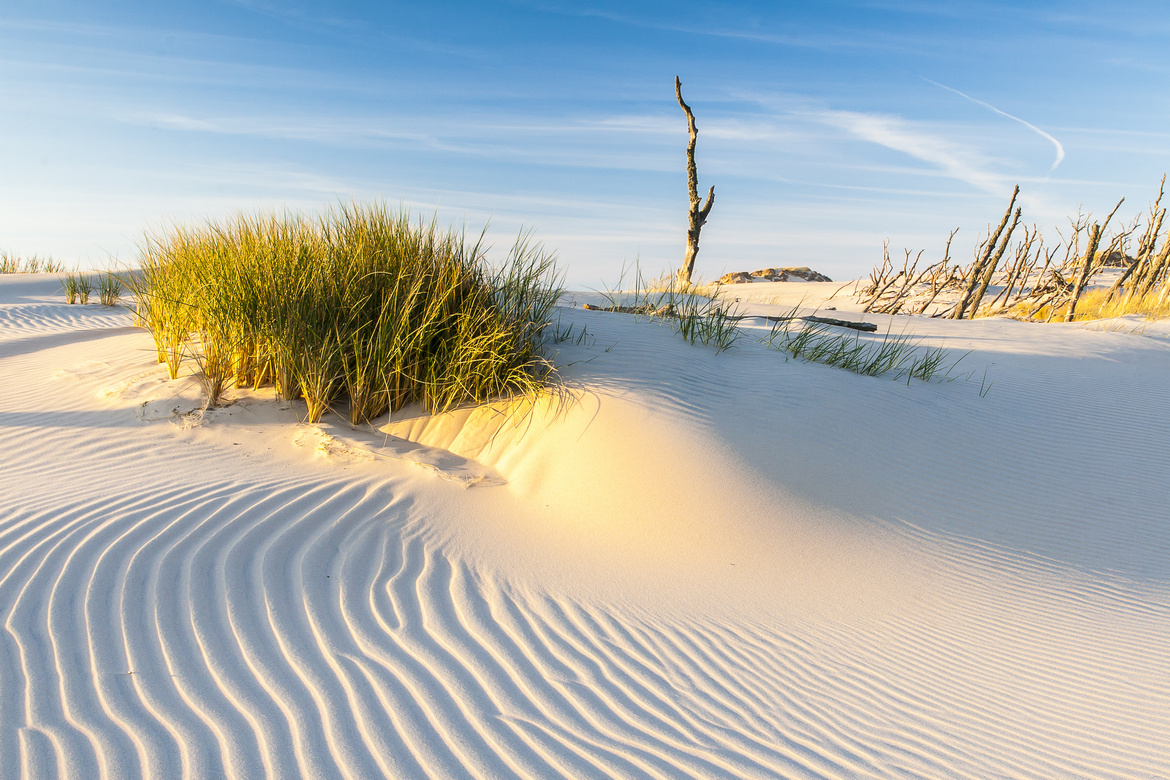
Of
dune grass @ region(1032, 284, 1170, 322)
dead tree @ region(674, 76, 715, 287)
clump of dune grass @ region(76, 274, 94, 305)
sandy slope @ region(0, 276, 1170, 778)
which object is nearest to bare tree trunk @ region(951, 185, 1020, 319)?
dune grass @ region(1032, 284, 1170, 322)

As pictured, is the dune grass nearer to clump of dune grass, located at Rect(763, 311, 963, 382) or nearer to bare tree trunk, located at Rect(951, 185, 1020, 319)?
bare tree trunk, located at Rect(951, 185, 1020, 319)

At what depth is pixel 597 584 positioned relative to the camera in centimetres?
332

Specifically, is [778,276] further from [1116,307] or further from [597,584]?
[597,584]

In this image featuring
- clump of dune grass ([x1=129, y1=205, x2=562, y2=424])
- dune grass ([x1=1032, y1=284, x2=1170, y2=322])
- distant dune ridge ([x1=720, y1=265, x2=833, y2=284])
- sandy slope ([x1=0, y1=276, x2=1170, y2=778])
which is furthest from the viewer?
distant dune ridge ([x1=720, y1=265, x2=833, y2=284])

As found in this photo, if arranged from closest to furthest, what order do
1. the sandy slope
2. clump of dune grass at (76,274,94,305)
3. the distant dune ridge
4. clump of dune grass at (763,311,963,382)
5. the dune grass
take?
the sandy slope → clump of dune grass at (763,311,963,382) → clump of dune grass at (76,274,94,305) → the dune grass → the distant dune ridge

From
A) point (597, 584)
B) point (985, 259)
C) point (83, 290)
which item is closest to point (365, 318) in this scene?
point (597, 584)

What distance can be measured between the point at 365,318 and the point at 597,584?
9.62 ft

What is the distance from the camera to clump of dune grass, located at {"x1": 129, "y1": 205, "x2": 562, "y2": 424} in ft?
16.2

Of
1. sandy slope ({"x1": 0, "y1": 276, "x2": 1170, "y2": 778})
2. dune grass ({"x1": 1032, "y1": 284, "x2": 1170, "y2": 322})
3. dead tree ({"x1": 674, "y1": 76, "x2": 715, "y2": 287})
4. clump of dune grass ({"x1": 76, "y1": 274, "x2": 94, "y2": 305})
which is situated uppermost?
dead tree ({"x1": 674, "y1": 76, "x2": 715, "y2": 287})

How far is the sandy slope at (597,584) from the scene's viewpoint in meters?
2.19

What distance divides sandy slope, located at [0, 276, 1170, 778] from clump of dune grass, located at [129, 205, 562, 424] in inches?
13.1

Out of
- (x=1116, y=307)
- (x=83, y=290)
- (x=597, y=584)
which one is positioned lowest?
(x=597, y=584)

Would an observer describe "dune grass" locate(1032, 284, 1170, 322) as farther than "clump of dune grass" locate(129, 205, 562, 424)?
Yes

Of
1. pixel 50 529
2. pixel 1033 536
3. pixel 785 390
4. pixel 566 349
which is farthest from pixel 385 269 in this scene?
pixel 1033 536
